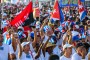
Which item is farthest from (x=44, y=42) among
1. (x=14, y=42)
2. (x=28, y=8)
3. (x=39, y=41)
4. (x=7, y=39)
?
(x=28, y=8)

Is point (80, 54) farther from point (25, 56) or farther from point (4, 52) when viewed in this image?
point (4, 52)

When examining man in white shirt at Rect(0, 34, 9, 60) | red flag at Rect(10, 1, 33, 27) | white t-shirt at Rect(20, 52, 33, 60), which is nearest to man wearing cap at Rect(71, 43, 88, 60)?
white t-shirt at Rect(20, 52, 33, 60)

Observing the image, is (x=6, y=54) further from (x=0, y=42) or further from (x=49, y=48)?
(x=49, y=48)

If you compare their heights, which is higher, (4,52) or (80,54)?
(80,54)

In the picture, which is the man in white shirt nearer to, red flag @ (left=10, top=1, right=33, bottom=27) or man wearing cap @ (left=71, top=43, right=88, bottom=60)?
man wearing cap @ (left=71, top=43, right=88, bottom=60)

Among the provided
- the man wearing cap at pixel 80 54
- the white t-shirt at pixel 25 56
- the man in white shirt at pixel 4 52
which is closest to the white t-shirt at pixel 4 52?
the man in white shirt at pixel 4 52

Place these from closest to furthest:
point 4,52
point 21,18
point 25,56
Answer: point 25,56
point 4,52
point 21,18

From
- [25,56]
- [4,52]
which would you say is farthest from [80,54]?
[4,52]

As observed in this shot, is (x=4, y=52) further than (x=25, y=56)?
Yes

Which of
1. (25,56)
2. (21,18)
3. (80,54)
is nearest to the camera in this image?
(80,54)

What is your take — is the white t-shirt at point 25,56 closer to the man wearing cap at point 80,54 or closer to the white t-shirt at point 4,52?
the white t-shirt at point 4,52

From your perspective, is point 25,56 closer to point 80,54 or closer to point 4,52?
point 4,52

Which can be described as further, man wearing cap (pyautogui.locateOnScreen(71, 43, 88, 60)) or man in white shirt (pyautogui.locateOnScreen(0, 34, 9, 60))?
man in white shirt (pyautogui.locateOnScreen(0, 34, 9, 60))

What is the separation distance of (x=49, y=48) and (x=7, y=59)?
956 millimetres
